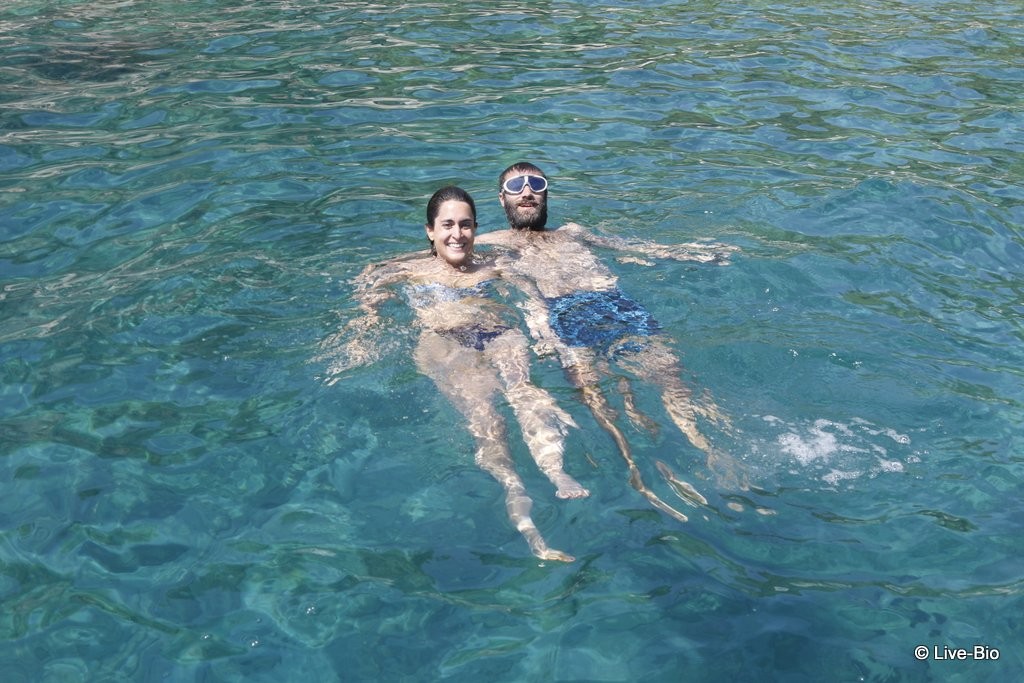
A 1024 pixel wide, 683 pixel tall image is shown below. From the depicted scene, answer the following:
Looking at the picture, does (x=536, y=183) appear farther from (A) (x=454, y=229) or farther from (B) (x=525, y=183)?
(A) (x=454, y=229)

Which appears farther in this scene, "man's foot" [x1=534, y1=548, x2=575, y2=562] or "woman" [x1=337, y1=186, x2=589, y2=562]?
"woman" [x1=337, y1=186, x2=589, y2=562]

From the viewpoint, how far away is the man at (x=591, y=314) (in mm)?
5461

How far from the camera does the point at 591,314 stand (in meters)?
6.41

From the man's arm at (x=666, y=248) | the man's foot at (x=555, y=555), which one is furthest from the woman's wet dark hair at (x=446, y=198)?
the man's foot at (x=555, y=555)

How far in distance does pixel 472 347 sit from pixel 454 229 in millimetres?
915

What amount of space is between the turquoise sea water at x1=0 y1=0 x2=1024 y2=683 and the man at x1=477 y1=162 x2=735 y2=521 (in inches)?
5.1

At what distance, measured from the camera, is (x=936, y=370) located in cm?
597

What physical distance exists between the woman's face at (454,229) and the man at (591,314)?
1.42ft

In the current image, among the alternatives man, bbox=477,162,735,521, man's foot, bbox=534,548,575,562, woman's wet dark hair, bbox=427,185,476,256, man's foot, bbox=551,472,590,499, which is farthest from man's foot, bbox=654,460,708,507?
woman's wet dark hair, bbox=427,185,476,256

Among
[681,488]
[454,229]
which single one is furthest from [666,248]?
[681,488]

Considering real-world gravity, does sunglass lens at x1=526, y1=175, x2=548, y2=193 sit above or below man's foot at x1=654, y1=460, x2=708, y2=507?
above

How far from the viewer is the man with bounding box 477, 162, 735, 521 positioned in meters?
5.46

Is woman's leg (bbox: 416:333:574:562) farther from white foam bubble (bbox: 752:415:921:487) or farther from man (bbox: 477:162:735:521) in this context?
white foam bubble (bbox: 752:415:921:487)

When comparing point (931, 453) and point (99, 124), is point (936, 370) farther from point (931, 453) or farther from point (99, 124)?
point (99, 124)
